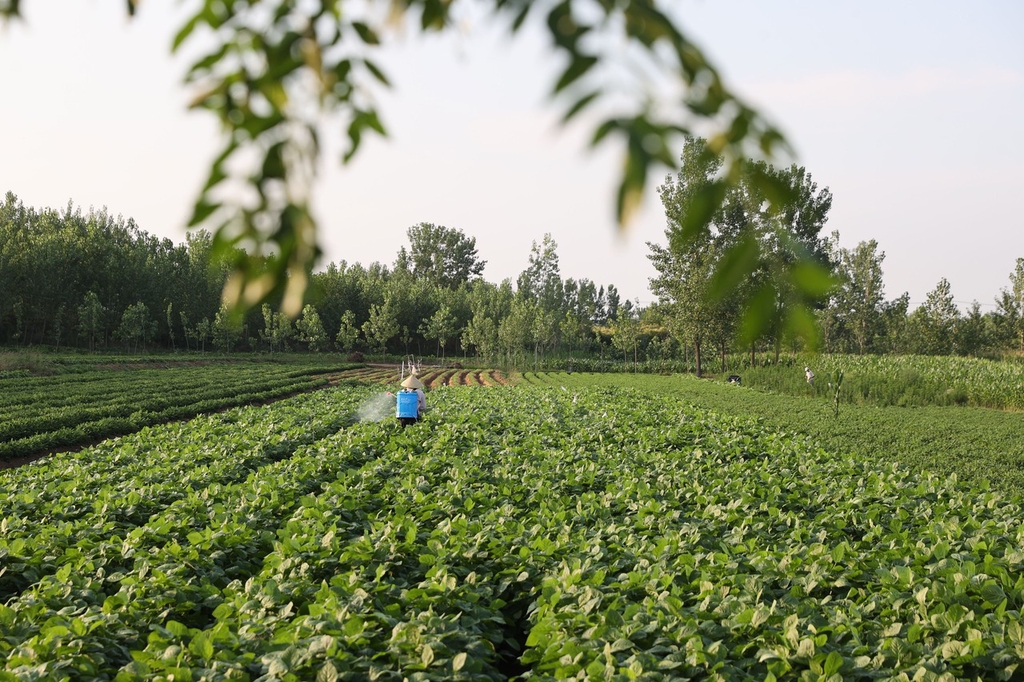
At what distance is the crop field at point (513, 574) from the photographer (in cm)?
352

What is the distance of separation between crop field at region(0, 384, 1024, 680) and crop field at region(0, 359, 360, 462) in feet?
28.2

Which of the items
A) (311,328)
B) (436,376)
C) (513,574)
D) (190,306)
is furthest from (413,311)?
(513,574)

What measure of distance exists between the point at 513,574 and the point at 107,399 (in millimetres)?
22160

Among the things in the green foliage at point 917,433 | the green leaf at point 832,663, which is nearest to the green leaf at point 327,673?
the green leaf at point 832,663

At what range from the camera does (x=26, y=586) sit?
5289 mm

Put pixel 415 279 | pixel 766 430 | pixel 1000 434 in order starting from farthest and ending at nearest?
A: pixel 415 279 → pixel 1000 434 → pixel 766 430

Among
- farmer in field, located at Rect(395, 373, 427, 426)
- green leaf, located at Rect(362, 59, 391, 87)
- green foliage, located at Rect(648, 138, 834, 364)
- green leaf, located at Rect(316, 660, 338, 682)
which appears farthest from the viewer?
farmer in field, located at Rect(395, 373, 427, 426)

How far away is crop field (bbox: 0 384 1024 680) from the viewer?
11.6 feet

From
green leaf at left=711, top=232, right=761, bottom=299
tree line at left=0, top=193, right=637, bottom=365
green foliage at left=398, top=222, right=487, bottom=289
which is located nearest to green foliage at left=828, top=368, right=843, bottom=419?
green leaf at left=711, top=232, right=761, bottom=299

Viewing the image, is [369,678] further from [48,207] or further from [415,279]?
[415,279]

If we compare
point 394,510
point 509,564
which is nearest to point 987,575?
point 509,564

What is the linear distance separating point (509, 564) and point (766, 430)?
1011 centimetres

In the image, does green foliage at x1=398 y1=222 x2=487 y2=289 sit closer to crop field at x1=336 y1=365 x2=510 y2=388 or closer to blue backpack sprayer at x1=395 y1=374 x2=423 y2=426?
crop field at x1=336 y1=365 x2=510 y2=388

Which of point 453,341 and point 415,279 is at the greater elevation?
point 415,279
